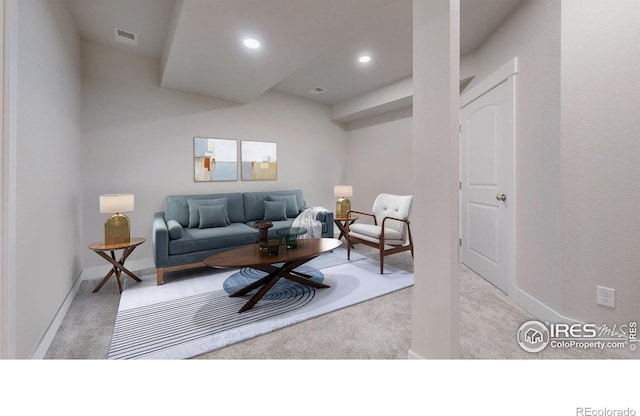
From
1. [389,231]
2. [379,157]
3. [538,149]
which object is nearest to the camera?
[538,149]

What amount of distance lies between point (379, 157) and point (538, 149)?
3.07 metres

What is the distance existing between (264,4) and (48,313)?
2749 mm

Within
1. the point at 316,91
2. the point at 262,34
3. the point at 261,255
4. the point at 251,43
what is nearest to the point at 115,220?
the point at 261,255

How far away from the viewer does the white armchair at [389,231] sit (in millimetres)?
3316

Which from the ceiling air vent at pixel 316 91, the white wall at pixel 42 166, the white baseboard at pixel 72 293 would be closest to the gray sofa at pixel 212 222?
the white baseboard at pixel 72 293

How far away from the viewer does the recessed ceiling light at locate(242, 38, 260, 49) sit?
2469mm

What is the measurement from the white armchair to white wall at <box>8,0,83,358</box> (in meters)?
2.94

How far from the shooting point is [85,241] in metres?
3.16

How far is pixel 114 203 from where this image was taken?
268 cm

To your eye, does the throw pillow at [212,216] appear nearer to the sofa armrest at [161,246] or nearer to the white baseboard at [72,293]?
the sofa armrest at [161,246]

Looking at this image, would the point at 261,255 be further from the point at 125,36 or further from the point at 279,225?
the point at 125,36

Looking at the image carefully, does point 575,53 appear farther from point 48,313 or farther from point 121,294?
point 121,294

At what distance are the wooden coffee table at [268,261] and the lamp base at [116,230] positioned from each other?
996mm

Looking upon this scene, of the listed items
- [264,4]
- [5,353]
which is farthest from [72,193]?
[264,4]
